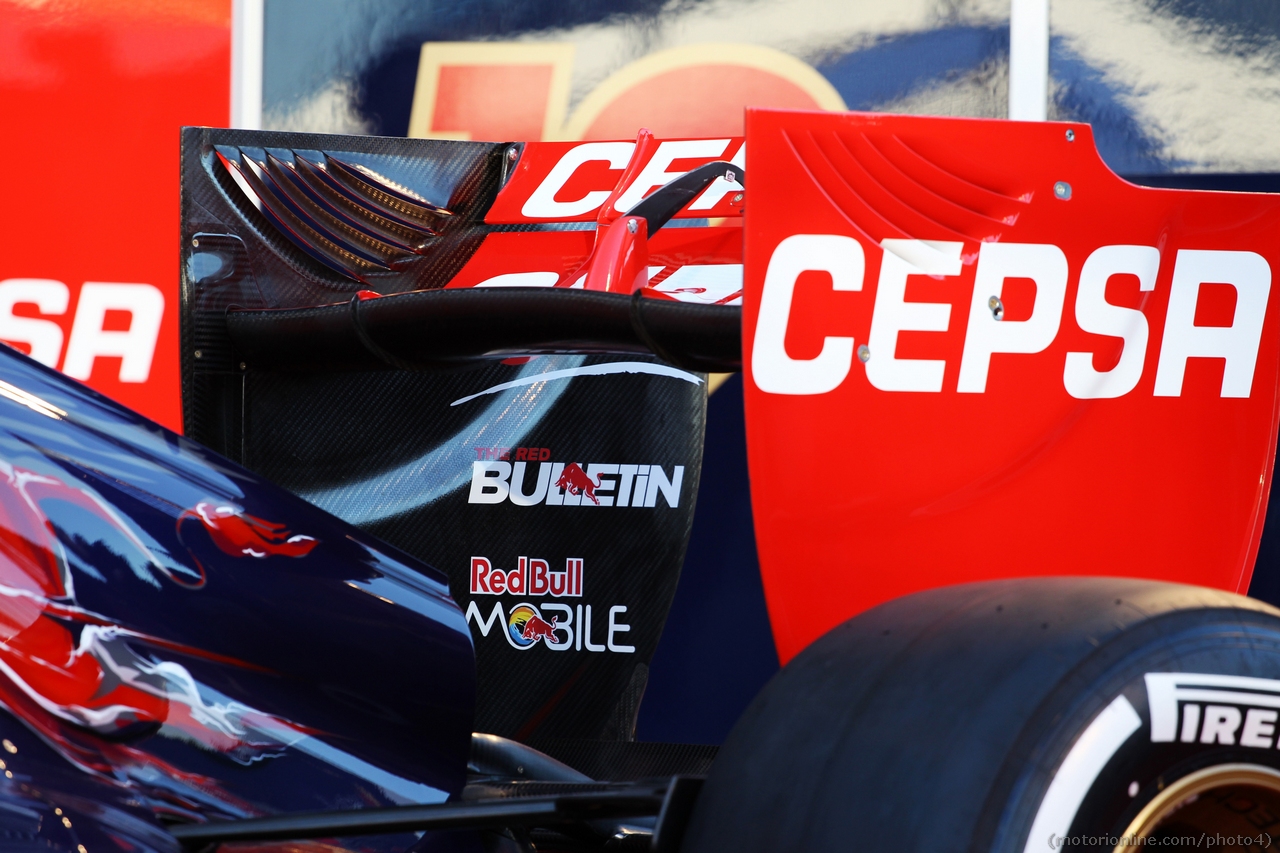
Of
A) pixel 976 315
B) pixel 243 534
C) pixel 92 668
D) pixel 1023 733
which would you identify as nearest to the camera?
pixel 1023 733

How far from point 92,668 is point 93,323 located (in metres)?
3.01

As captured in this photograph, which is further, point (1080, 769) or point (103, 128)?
point (103, 128)

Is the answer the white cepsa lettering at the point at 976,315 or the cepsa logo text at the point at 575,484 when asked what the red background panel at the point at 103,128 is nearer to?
the cepsa logo text at the point at 575,484

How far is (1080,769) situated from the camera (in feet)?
2.58

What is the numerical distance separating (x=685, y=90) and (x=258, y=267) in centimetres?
199

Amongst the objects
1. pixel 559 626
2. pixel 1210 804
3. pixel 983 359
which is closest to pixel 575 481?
pixel 559 626

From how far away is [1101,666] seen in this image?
825mm

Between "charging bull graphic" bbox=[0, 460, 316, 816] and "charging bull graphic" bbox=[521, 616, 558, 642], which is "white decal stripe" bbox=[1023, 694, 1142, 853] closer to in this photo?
"charging bull graphic" bbox=[0, 460, 316, 816]

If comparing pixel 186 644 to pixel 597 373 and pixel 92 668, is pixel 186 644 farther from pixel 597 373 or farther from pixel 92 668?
pixel 597 373

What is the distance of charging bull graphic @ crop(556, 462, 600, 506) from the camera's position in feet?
7.29

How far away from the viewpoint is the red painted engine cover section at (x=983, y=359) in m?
1.13

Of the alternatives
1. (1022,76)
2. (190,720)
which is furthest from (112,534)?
(1022,76)

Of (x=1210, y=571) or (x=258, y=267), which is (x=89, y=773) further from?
(x=258, y=267)

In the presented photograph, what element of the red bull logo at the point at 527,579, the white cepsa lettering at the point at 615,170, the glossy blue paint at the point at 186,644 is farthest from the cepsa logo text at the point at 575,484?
the glossy blue paint at the point at 186,644
